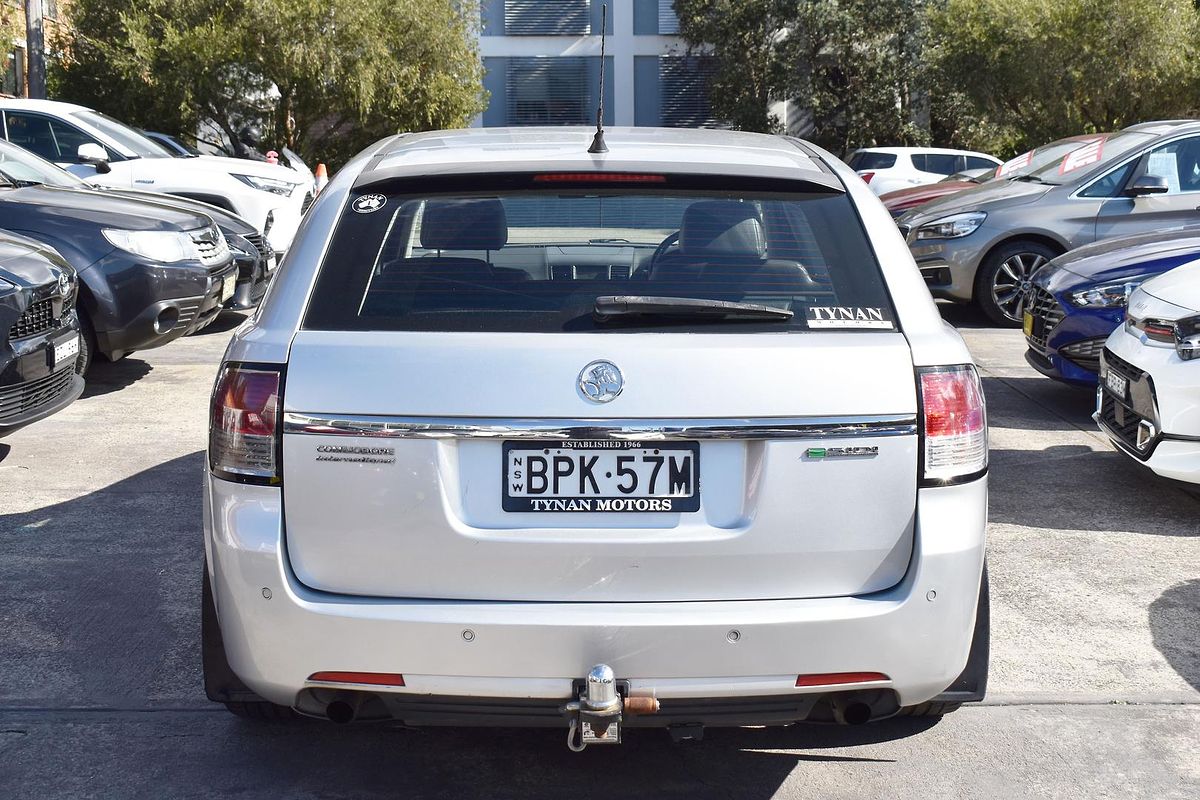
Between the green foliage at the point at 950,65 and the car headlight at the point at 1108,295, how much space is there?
21579 mm

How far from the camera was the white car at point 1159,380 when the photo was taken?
5523mm

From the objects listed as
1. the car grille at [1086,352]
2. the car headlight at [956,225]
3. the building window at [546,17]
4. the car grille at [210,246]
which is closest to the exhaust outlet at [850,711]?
the car grille at [1086,352]

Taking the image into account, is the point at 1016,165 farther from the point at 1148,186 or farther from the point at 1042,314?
the point at 1042,314

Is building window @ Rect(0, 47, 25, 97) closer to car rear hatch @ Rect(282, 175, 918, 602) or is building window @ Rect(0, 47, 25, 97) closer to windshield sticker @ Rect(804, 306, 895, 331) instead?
car rear hatch @ Rect(282, 175, 918, 602)

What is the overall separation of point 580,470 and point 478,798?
103cm

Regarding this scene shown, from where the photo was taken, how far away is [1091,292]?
757 centimetres

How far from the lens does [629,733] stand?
3686 mm

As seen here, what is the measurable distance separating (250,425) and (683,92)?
35.6 metres

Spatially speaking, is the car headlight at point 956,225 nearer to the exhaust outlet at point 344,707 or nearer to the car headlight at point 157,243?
the car headlight at point 157,243

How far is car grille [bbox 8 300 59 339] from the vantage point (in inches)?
247

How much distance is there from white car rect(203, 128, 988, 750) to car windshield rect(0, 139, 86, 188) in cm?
727

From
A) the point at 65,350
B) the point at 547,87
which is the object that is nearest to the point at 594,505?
the point at 65,350

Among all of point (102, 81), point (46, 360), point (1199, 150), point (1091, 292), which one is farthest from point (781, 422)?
point (102, 81)

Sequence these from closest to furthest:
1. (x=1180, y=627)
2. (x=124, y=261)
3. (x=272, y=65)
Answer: (x=1180, y=627)
(x=124, y=261)
(x=272, y=65)
